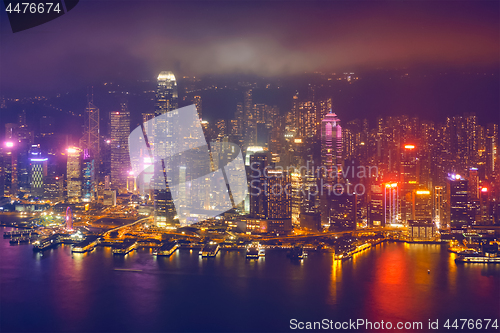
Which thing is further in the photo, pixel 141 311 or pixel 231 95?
pixel 231 95

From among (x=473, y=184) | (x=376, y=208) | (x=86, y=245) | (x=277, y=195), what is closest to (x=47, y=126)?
(x=86, y=245)

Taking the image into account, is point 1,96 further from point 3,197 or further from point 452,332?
point 452,332

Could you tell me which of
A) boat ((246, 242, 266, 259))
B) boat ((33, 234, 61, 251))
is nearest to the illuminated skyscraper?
boat ((33, 234, 61, 251))

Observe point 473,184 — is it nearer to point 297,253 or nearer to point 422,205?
point 422,205

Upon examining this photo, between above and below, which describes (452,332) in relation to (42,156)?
below

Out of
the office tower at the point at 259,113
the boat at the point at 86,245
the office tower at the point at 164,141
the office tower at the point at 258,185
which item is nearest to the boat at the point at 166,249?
the boat at the point at 86,245

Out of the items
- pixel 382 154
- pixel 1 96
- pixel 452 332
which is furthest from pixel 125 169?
pixel 452 332

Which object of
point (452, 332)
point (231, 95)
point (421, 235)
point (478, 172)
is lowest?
point (452, 332)

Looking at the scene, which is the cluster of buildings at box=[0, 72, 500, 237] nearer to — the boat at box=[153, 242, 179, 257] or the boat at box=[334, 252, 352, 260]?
the boat at box=[153, 242, 179, 257]
